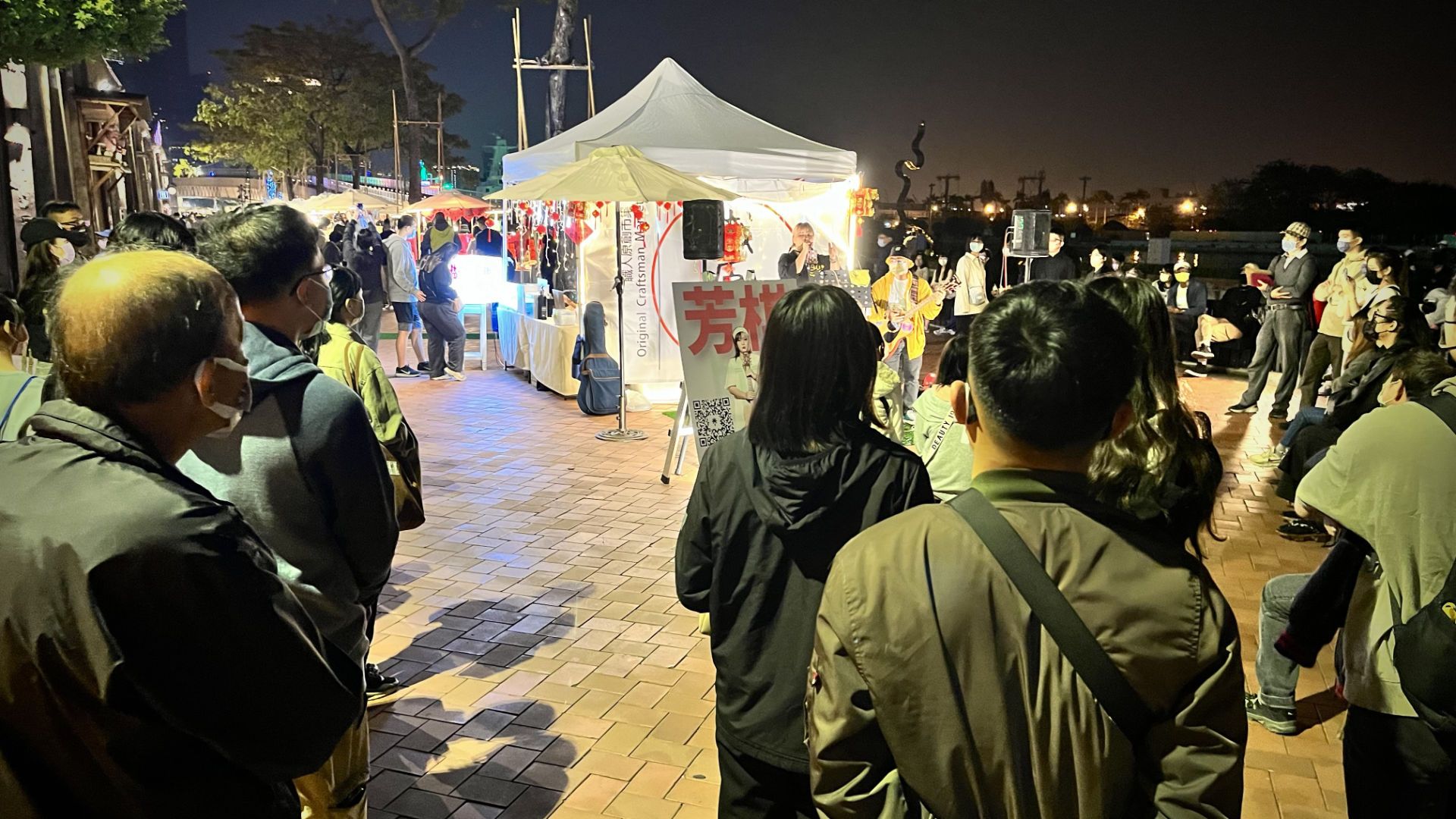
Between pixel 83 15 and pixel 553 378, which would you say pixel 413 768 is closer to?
pixel 83 15

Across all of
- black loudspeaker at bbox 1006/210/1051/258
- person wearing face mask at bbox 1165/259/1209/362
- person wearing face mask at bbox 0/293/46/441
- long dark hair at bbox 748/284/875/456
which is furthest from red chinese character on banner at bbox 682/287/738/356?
person wearing face mask at bbox 1165/259/1209/362

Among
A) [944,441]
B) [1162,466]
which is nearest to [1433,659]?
[1162,466]

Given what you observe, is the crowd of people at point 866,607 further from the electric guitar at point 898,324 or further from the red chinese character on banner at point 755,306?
the electric guitar at point 898,324

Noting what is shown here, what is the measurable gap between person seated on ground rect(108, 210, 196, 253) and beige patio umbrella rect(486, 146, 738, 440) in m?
5.19

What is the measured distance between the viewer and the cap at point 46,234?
4906mm

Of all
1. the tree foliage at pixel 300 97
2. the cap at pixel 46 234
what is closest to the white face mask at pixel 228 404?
the cap at pixel 46 234

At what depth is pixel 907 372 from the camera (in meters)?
9.42

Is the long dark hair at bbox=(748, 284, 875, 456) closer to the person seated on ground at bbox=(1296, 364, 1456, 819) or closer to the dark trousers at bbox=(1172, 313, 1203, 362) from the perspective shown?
the person seated on ground at bbox=(1296, 364, 1456, 819)

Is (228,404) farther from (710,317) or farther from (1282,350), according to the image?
(1282,350)

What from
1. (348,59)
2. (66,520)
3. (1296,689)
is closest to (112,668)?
(66,520)

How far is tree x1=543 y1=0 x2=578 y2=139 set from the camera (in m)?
14.7

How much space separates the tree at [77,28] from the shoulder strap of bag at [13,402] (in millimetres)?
5776

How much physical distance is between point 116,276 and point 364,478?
2.87 ft

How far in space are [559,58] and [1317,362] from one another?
11.2 m
